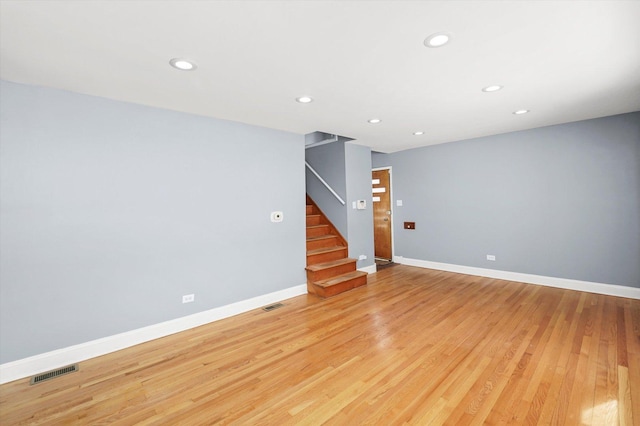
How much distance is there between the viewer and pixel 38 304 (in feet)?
8.00

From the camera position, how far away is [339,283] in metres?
4.29

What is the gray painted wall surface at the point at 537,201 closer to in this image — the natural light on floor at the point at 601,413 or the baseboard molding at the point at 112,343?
the natural light on floor at the point at 601,413

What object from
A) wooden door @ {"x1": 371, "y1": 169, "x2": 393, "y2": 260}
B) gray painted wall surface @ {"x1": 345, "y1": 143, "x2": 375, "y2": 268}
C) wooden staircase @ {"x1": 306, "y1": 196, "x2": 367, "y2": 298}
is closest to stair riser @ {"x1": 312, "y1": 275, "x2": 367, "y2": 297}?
wooden staircase @ {"x1": 306, "y1": 196, "x2": 367, "y2": 298}

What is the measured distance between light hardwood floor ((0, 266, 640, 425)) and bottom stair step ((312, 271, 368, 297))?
1.84 feet

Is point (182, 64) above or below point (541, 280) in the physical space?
above

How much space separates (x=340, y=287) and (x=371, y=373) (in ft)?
6.83

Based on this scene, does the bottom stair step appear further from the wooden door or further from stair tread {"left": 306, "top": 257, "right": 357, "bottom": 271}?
the wooden door

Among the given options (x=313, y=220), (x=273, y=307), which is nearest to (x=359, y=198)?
(x=313, y=220)

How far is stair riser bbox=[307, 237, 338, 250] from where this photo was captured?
4.86 meters

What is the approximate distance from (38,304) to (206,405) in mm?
1852

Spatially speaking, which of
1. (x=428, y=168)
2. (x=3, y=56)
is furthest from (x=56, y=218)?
(x=428, y=168)

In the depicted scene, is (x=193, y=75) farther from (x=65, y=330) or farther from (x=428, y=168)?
(x=428, y=168)

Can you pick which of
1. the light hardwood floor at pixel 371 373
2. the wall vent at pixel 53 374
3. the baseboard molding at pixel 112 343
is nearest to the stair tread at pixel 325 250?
the baseboard molding at pixel 112 343

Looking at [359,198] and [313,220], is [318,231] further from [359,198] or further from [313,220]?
[359,198]
